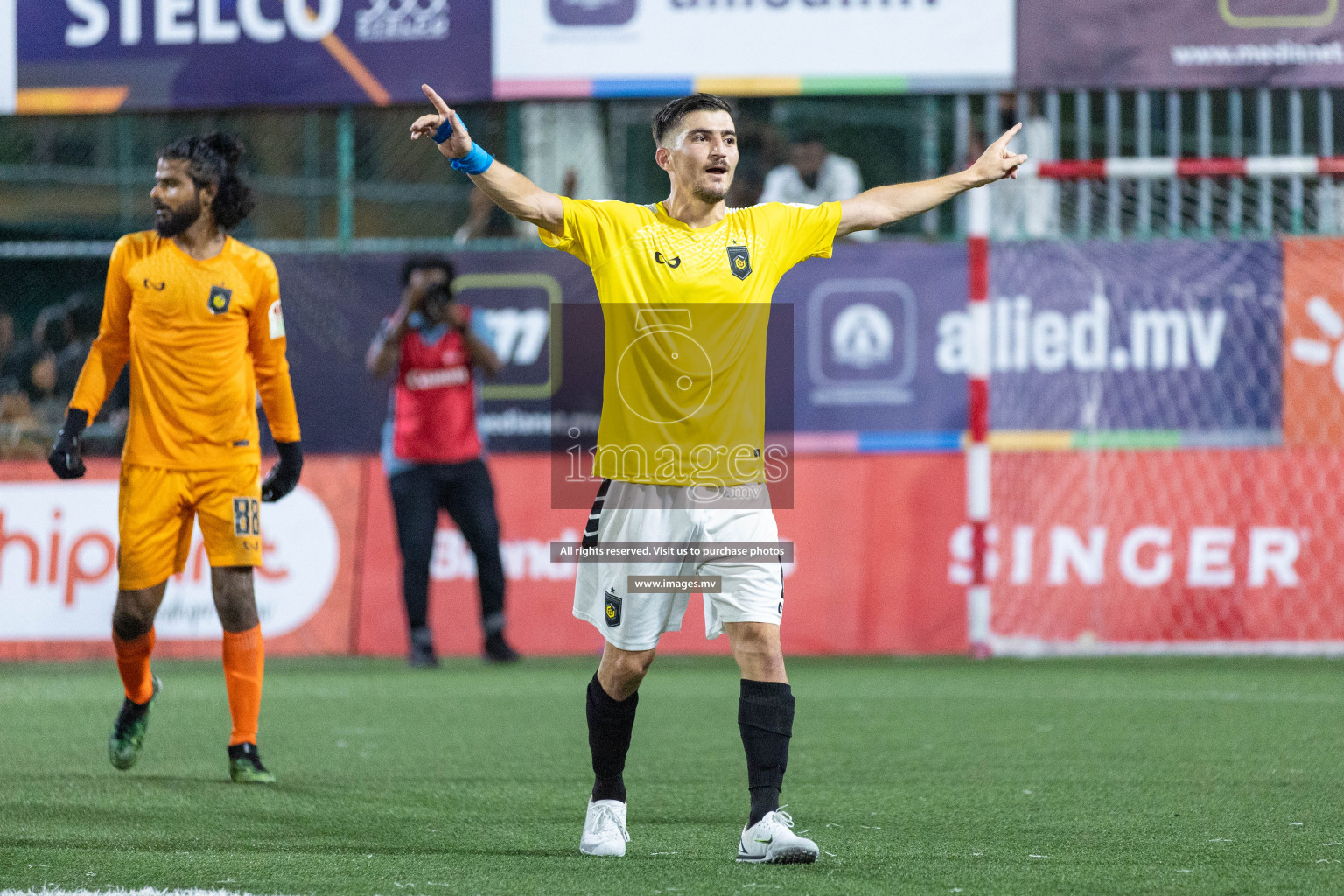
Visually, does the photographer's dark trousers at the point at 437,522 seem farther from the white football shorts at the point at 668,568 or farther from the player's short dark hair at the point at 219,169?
the white football shorts at the point at 668,568

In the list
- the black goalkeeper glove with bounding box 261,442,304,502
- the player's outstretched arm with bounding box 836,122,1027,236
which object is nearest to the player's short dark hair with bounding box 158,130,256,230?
the black goalkeeper glove with bounding box 261,442,304,502

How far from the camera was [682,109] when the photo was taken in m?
4.39

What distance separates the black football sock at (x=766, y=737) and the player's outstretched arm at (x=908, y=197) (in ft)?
4.32

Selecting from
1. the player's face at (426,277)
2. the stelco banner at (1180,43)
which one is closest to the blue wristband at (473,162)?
the player's face at (426,277)

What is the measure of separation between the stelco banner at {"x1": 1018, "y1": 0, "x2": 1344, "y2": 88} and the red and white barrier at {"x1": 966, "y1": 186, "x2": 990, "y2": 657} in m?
1.24

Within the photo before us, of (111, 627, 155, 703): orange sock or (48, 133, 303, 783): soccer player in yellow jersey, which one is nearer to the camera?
(48, 133, 303, 783): soccer player in yellow jersey

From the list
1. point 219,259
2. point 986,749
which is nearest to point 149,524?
point 219,259

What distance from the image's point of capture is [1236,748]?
6.09 metres

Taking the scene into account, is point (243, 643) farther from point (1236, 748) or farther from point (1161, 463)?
point (1161, 463)

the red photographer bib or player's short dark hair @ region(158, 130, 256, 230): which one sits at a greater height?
player's short dark hair @ region(158, 130, 256, 230)

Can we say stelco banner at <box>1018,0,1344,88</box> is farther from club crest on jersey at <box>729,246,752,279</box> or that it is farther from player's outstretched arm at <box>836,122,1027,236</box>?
club crest on jersey at <box>729,246,752,279</box>

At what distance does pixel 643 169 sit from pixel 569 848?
8.91 m

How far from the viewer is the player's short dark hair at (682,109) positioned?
437 cm

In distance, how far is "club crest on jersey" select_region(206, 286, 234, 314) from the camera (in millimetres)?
5605
